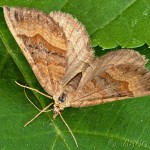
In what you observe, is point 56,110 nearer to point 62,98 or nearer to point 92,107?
point 62,98

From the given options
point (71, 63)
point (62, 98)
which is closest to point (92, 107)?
point (62, 98)

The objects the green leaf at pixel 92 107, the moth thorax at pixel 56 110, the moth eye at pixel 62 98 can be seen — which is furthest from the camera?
the moth eye at pixel 62 98

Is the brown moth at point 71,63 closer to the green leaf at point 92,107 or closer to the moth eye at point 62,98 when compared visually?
the moth eye at point 62,98

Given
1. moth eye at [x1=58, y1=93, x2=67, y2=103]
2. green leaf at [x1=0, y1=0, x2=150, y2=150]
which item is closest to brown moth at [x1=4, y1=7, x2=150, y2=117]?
moth eye at [x1=58, y1=93, x2=67, y2=103]

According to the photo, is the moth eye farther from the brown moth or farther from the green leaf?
the green leaf

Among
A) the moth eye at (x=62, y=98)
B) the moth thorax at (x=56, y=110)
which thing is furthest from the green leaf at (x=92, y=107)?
the moth eye at (x=62, y=98)

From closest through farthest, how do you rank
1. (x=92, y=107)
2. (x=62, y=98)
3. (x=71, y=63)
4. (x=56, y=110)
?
(x=56, y=110), (x=92, y=107), (x=62, y=98), (x=71, y=63)
